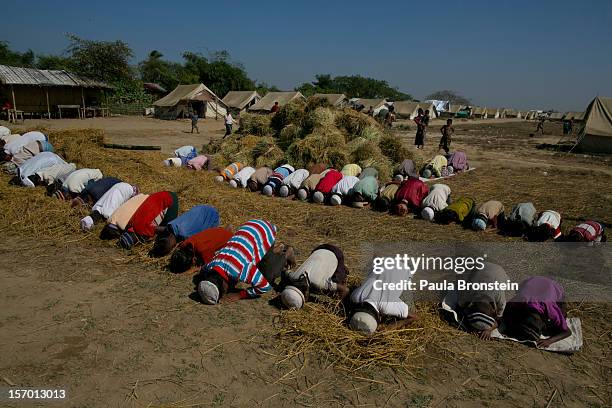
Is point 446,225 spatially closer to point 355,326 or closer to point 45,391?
point 355,326

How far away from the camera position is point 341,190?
8258 mm

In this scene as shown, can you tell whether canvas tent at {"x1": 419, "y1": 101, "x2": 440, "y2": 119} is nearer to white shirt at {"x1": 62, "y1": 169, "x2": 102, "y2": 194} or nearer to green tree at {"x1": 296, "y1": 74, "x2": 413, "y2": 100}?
green tree at {"x1": 296, "y1": 74, "x2": 413, "y2": 100}

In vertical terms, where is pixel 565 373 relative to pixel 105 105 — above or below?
below

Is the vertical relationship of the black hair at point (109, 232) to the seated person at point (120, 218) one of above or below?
below

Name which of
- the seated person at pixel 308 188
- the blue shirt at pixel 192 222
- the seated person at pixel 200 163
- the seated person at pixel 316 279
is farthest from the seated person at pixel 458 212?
the seated person at pixel 200 163

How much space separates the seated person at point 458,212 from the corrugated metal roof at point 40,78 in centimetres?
2603

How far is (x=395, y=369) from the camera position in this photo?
338cm

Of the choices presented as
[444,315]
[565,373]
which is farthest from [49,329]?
[565,373]

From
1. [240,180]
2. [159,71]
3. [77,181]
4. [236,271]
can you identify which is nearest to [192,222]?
[236,271]

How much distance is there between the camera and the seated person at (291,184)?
880 cm

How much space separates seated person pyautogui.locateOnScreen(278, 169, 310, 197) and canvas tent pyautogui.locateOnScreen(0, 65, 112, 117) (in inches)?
889

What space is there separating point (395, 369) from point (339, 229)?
3457 mm

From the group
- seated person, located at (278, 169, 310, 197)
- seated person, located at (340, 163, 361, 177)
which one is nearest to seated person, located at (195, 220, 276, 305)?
seated person, located at (278, 169, 310, 197)

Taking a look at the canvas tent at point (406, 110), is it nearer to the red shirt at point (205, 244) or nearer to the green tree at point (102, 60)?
the green tree at point (102, 60)
